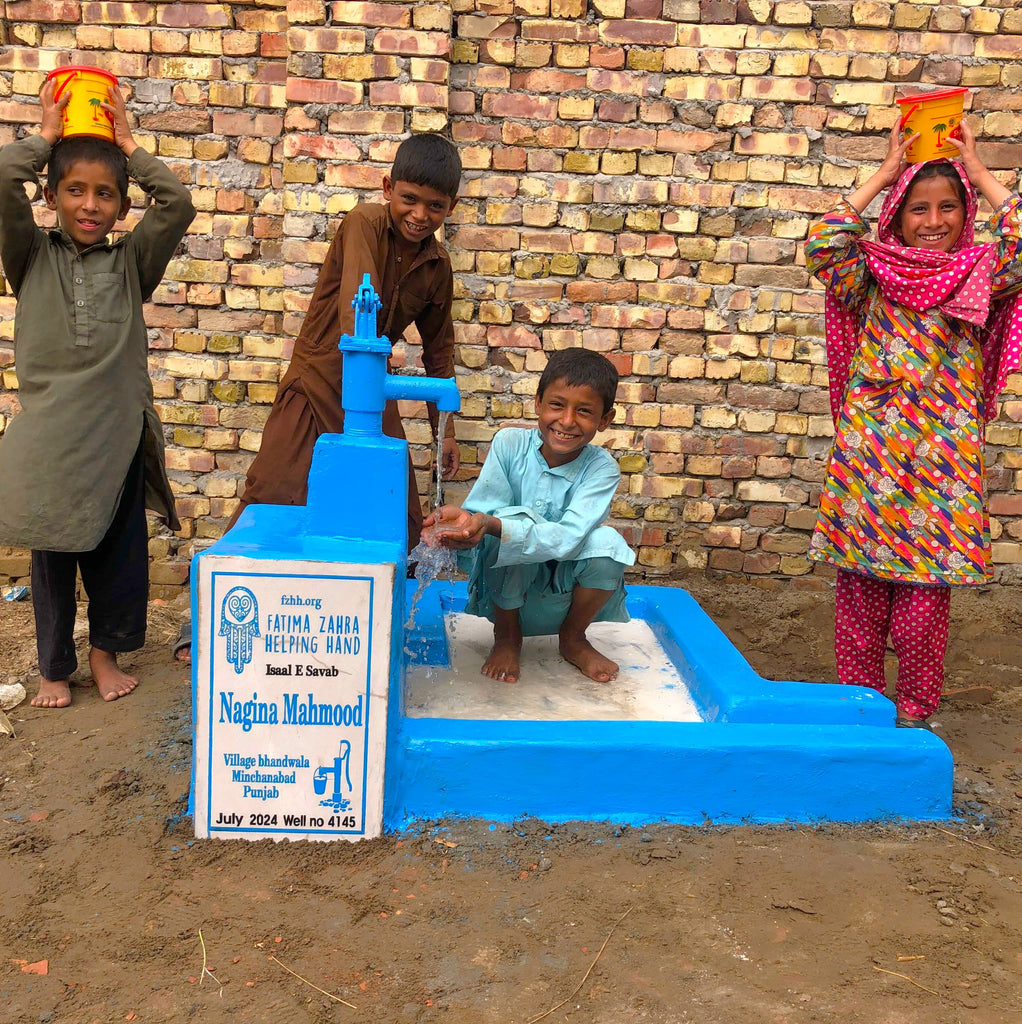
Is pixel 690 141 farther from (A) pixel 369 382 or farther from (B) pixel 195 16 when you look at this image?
(A) pixel 369 382

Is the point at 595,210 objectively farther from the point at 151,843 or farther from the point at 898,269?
the point at 151,843

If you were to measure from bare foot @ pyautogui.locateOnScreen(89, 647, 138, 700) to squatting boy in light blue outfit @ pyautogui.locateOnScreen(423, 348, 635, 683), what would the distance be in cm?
106

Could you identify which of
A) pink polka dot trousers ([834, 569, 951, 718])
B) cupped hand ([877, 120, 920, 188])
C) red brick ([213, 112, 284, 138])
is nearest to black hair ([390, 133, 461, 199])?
red brick ([213, 112, 284, 138])

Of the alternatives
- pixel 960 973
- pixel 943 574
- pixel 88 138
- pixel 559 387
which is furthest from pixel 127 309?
pixel 960 973

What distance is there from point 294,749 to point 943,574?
1759 millimetres

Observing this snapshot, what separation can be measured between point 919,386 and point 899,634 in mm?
695

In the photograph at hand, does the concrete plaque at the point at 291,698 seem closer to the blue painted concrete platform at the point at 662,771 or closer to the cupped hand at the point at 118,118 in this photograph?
the blue painted concrete platform at the point at 662,771

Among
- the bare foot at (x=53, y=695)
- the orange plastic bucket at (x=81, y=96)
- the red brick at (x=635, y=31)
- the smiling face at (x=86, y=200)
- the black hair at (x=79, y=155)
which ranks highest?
the red brick at (x=635, y=31)

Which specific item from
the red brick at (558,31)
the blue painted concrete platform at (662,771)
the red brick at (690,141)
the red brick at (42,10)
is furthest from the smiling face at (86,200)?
the red brick at (690,141)

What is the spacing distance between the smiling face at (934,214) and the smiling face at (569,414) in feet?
3.34

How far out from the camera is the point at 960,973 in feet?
5.78

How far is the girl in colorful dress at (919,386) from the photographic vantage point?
8.62 feet

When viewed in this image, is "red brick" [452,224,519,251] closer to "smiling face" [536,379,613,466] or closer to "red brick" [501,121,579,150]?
"red brick" [501,121,579,150]

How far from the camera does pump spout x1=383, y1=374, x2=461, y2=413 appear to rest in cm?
222
